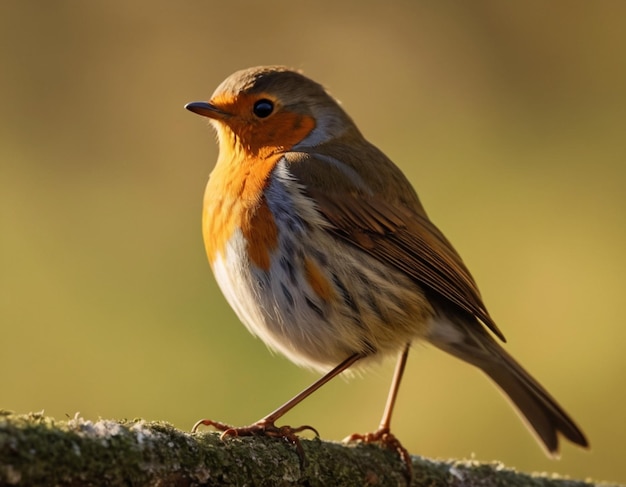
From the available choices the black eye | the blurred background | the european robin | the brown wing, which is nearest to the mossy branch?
the european robin

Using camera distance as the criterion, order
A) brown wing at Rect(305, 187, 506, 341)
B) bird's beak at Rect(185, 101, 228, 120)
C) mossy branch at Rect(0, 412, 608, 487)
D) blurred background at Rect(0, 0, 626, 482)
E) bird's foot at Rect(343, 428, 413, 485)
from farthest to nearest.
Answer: blurred background at Rect(0, 0, 626, 482), bird's beak at Rect(185, 101, 228, 120), brown wing at Rect(305, 187, 506, 341), bird's foot at Rect(343, 428, 413, 485), mossy branch at Rect(0, 412, 608, 487)

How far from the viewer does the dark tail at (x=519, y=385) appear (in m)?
3.61

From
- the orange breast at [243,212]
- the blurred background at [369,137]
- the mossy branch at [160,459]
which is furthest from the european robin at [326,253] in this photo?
the blurred background at [369,137]

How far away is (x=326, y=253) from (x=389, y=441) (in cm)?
70

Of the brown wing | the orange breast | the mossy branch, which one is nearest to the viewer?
the mossy branch

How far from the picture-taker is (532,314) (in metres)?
5.32

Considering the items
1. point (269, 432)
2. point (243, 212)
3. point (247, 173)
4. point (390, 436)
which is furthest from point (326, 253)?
point (269, 432)

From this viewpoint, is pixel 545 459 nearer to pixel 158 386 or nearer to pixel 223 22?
pixel 158 386

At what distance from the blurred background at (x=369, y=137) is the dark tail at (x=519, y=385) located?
1.01 meters

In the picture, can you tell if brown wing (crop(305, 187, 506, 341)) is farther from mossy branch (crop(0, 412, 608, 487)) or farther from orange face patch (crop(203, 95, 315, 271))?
mossy branch (crop(0, 412, 608, 487))

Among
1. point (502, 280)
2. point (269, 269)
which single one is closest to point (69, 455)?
point (269, 269)

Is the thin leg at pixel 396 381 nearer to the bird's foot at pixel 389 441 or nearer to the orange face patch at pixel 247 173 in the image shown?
the bird's foot at pixel 389 441

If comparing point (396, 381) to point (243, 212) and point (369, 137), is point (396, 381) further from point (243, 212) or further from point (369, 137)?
point (369, 137)

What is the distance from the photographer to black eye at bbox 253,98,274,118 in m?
3.75
